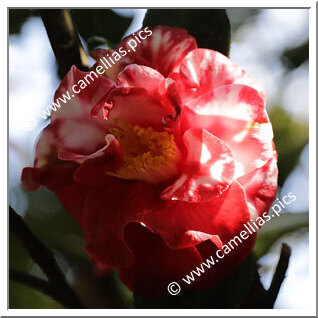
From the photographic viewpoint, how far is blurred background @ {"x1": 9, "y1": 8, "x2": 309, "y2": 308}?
707 mm

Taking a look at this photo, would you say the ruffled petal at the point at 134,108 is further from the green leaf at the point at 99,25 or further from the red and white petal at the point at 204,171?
the green leaf at the point at 99,25

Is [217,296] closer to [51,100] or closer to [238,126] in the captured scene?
[238,126]

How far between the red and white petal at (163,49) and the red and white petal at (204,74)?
0.10 feet

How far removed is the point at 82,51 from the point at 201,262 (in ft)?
1.14

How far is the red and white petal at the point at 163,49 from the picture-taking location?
590 mm

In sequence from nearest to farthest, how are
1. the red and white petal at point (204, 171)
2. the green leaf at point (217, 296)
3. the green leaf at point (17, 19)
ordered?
the red and white petal at point (204, 171) < the green leaf at point (217, 296) < the green leaf at point (17, 19)

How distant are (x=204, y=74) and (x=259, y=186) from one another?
15 centimetres

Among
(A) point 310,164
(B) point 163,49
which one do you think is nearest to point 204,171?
(B) point 163,49

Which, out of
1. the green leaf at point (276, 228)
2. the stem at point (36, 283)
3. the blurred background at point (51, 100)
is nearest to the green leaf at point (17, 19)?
the blurred background at point (51, 100)

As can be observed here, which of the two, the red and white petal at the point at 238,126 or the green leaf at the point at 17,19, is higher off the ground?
the green leaf at the point at 17,19

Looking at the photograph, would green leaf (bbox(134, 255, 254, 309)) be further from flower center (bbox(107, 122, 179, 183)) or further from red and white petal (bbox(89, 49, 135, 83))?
red and white petal (bbox(89, 49, 135, 83))

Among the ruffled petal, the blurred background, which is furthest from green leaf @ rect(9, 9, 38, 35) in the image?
the ruffled petal

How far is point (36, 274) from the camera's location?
712 mm
